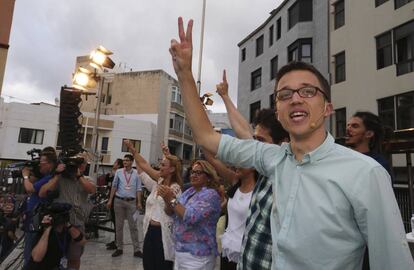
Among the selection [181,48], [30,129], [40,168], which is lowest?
[40,168]

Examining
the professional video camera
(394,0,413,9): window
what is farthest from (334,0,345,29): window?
the professional video camera

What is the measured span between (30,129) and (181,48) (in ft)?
116

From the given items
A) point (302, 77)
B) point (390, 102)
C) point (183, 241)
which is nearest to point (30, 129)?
point (390, 102)

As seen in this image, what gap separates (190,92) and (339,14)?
59.1ft

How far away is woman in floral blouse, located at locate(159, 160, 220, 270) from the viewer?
11.3ft

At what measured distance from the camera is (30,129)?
1284 inches

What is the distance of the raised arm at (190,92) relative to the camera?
1.62 metres

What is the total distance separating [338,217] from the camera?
1.22 metres

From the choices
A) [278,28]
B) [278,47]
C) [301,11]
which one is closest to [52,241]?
[301,11]

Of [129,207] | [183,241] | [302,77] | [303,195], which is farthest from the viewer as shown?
[129,207]

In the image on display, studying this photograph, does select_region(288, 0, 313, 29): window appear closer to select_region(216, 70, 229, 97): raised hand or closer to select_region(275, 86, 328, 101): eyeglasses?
select_region(216, 70, 229, 97): raised hand

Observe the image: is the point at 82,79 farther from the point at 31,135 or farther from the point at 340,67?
the point at 31,135

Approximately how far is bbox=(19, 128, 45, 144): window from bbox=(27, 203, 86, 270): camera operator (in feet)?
106

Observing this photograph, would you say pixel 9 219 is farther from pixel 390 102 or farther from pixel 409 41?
pixel 409 41
